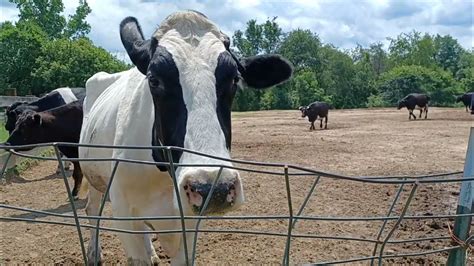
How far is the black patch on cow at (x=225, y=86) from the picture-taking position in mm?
3297

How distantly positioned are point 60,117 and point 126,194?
23.3 feet

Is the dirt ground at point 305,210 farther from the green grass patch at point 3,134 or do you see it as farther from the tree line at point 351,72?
the tree line at point 351,72

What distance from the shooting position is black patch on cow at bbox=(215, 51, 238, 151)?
330 cm

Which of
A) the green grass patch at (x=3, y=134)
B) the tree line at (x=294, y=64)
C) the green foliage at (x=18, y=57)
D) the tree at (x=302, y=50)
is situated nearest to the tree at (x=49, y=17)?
the tree line at (x=294, y=64)

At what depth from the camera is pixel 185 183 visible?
2641 mm

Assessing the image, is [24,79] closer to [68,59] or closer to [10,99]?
[68,59]

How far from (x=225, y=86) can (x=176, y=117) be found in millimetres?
376

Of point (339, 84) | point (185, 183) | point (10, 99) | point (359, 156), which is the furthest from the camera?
point (339, 84)

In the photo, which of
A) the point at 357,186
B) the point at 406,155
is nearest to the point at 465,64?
the point at 406,155

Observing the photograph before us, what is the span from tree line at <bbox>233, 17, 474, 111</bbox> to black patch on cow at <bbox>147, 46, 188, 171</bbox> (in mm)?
54588

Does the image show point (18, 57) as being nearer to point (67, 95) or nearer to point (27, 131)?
point (67, 95)

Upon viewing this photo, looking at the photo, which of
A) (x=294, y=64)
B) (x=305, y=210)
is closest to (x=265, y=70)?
(x=305, y=210)

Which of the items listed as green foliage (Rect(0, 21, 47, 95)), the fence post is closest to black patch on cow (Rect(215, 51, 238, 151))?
the fence post

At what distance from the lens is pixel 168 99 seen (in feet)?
10.9
